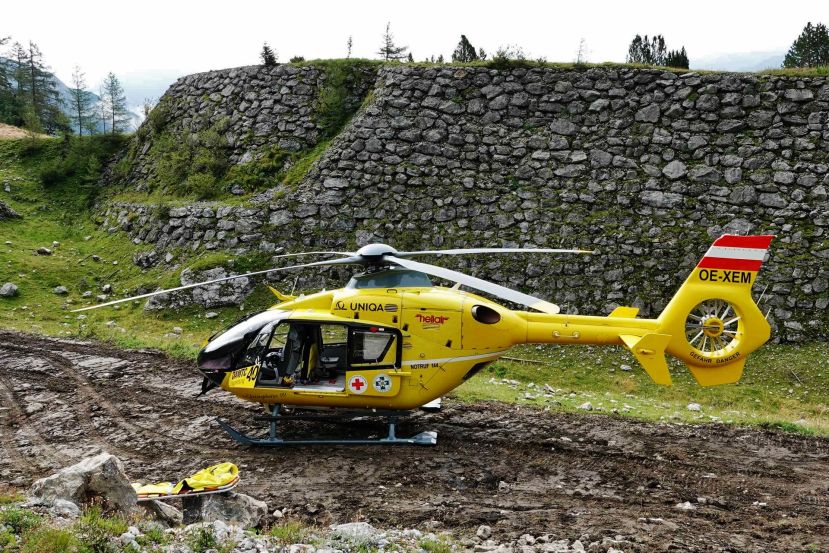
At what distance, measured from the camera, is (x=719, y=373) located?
34.0ft

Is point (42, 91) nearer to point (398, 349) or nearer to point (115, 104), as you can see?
point (115, 104)

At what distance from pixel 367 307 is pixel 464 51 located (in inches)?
730

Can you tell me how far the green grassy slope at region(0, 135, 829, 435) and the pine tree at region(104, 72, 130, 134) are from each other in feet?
48.8

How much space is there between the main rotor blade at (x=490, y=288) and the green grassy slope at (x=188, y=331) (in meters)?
4.05

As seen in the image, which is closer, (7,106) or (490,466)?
(490,466)

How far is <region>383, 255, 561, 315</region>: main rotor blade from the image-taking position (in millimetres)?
7938

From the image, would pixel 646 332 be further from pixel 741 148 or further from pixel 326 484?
pixel 741 148

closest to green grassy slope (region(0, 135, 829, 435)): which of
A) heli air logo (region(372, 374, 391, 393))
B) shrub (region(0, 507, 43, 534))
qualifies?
heli air logo (region(372, 374, 391, 393))

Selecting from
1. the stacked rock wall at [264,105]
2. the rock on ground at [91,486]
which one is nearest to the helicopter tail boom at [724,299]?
the rock on ground at [91,486]

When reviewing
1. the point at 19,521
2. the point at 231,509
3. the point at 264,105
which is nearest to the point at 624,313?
the point at 231,509

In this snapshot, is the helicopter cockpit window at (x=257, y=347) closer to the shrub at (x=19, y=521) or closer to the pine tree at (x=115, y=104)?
the shrub at (x=19, y=521)

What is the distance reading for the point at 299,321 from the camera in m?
10.7

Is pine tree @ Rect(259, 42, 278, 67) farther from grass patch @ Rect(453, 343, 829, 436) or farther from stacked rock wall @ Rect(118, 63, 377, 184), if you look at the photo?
grass patch @ Rect(453, 343, 829, 436)

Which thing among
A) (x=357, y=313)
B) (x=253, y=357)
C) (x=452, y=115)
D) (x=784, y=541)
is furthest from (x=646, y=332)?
(x=452, y=115)
